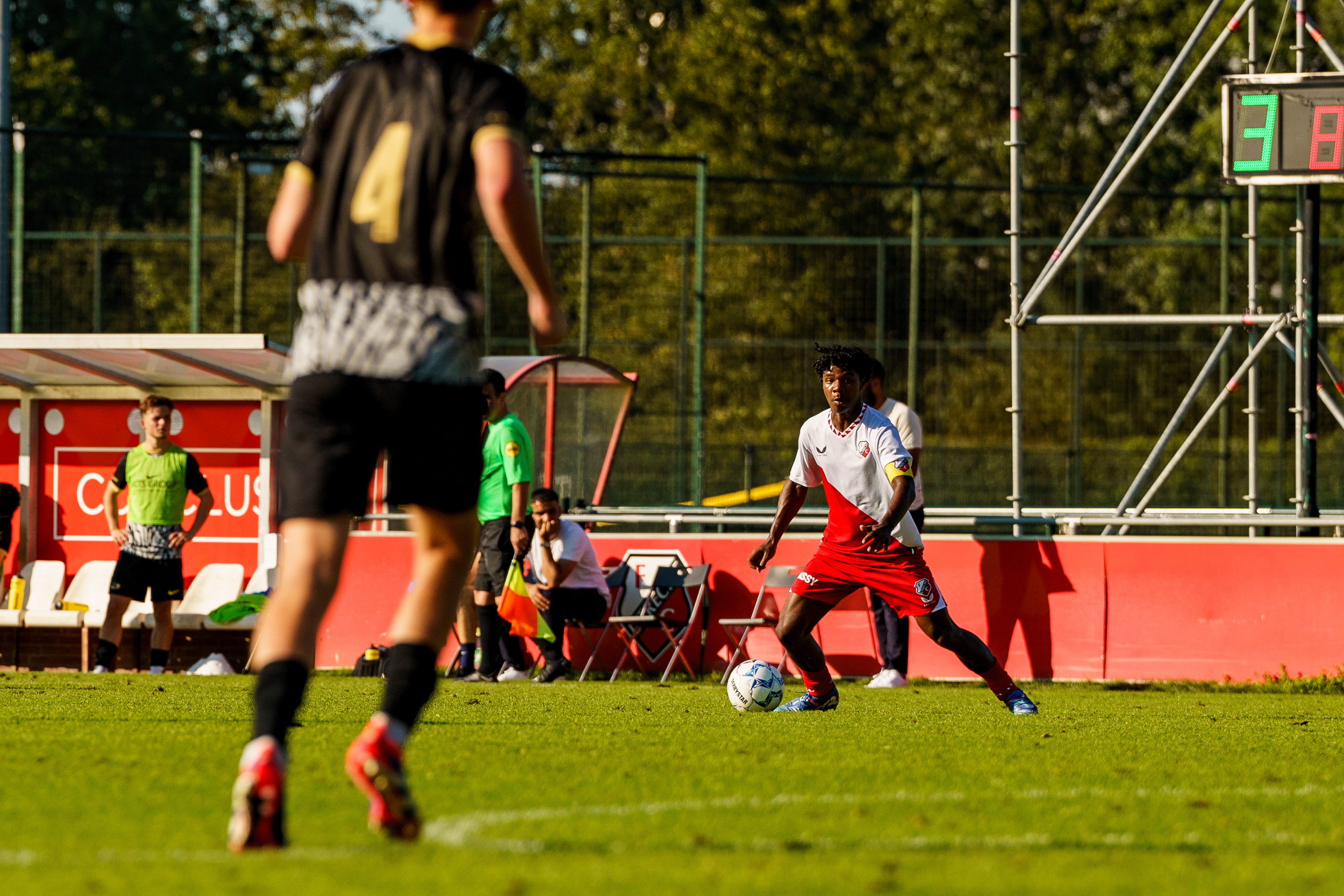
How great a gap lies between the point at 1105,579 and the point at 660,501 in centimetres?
1021

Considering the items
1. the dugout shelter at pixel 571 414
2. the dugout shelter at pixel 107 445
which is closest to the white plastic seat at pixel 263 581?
the dugout shelter at pixel 107 445

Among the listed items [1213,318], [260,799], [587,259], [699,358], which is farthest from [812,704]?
[587,259]

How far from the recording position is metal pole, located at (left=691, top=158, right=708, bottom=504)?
64.3 feet

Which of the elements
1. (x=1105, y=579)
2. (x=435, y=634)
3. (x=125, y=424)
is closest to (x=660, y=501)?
(x=125, y=424)

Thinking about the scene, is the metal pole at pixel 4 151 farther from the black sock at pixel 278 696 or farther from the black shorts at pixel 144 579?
the black sock at pixel 278 696

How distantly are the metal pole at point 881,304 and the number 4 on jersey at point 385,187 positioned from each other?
18967mm

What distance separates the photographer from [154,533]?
43.5 ft

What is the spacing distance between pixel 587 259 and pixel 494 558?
9644mm

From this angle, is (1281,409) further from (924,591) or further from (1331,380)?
(924,591)

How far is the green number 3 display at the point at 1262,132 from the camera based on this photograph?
12.2 meters

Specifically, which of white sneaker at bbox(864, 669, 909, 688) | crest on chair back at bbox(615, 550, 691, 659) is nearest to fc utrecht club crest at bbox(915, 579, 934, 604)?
white sneaker at bbox(864, 669, 909, 688)

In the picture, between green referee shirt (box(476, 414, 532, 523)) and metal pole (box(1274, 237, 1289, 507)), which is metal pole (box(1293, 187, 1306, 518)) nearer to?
green referee shirt (box(476, 414, 532, 523))

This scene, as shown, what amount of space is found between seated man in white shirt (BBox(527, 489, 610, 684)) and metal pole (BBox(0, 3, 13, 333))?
9531mm

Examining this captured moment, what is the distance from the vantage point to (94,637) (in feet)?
47.8
